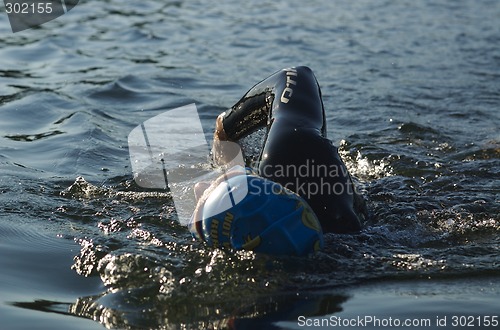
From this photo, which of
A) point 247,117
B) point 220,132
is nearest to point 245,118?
point 247,117

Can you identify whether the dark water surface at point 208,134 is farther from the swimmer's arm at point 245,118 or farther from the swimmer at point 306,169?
the swimmer's arm at point 245,118

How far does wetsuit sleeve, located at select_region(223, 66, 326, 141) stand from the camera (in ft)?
17.1

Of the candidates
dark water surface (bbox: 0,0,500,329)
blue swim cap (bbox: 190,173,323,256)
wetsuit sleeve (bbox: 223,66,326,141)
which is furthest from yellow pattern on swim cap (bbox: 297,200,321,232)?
wetsuit sleeve (bbox: 223,66,326,141)

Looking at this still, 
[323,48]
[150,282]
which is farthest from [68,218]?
[323,48]

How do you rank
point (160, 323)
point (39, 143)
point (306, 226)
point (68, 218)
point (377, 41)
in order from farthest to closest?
point (377, 41), point (39, 143), point (68, 218), point (306, 226), point (160, 323)

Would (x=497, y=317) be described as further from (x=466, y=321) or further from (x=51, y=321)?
(x=51, y=321)

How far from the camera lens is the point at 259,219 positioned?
160 inches

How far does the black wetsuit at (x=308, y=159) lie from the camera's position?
4.55m

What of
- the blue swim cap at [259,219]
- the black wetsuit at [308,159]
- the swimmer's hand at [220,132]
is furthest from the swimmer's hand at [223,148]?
the blue swim cap at [259,219]

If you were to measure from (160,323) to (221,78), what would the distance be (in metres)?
6.13

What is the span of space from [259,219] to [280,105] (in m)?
1.39

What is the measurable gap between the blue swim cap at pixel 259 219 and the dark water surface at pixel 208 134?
110mm

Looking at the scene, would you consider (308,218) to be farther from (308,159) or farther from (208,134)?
(208,134)

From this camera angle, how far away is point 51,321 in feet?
12.8
